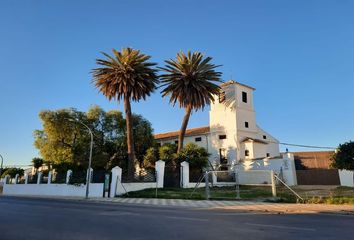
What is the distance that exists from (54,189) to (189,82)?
20.7 m

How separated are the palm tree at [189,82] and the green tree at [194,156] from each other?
115 centimetres

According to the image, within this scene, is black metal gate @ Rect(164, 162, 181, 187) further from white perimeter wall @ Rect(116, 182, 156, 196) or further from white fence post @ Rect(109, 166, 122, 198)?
white fence post @ Rect(109, 166, 122, 198)

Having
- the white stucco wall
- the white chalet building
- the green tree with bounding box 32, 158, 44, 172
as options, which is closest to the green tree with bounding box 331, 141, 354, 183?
the white stucco wall

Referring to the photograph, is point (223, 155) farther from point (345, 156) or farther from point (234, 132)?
point (345, 156)

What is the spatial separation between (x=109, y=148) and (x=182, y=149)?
1353 cm

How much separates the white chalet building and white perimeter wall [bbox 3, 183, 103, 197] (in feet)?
70.2

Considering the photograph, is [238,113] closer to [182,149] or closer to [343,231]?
[182,149]

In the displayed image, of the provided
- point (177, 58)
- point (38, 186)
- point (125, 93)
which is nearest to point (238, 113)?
point (177, 58)

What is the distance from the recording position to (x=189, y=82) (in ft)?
132

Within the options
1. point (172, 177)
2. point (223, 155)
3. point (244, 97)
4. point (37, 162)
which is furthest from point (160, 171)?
point (244, 97)

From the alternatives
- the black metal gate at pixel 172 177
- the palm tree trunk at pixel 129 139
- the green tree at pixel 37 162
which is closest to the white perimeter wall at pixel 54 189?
the green tree at pixel 37 162

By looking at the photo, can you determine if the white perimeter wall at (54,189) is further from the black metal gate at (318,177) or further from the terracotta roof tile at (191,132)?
the terracotta roof tile at (191,132)

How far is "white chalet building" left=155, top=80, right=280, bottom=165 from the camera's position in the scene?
46.2m

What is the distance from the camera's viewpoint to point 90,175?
102 feet
